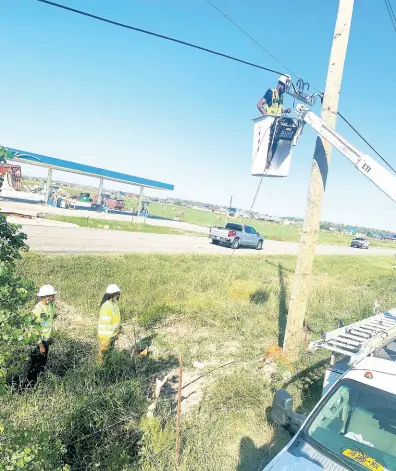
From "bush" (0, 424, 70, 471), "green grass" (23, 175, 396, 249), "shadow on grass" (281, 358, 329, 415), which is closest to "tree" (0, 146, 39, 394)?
"bush" (0, 424, 70, 471)

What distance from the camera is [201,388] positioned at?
6.05 meters

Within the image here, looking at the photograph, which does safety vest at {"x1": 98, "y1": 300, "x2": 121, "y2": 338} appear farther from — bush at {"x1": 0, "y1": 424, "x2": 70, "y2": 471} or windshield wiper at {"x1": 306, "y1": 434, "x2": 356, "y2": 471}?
windshield wiper at {"x1": 306, "y1": 434, "x2": 356, "y2": 471}

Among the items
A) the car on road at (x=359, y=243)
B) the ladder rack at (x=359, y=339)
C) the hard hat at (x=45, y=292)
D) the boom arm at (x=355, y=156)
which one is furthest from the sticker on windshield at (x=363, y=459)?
the car on road at (x=359, y=243)

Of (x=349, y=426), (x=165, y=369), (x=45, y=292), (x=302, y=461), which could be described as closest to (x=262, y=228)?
(x=165, y=369)

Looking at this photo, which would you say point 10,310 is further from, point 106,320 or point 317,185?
point 317,185

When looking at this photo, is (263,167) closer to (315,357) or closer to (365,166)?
(365,166)

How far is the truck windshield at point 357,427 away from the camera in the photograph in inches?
118

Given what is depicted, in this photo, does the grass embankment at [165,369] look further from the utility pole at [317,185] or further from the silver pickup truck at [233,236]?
the silver pickup truck at [233,236]

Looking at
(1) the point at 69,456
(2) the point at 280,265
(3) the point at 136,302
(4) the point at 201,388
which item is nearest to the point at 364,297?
(2) the point at 280,265

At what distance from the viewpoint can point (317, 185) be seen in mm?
6902

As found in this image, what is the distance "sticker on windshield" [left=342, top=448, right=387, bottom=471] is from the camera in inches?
115

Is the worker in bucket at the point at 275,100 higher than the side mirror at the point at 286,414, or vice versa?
the worker in bucket at the point at 275,100

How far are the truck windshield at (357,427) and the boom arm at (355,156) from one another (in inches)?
137

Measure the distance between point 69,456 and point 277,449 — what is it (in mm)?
2665
